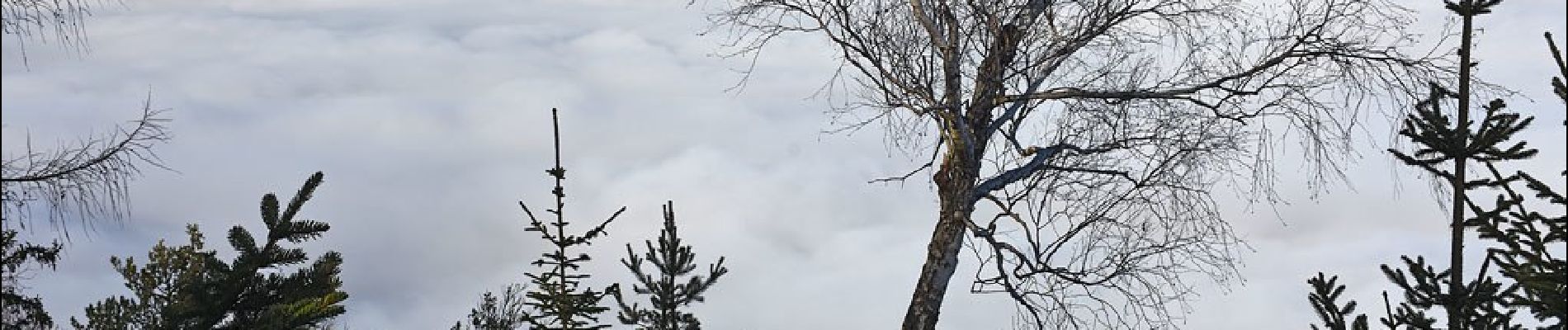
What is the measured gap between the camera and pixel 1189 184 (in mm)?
13945

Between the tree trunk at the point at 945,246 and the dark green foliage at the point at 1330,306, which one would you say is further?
the tree trunk at the point at 945,246

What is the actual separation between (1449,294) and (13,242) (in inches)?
393

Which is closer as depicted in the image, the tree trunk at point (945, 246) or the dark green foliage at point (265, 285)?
the dark green foliage at point (265, 285)

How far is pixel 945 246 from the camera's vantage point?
1384 centimetres

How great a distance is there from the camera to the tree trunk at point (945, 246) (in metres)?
13.8

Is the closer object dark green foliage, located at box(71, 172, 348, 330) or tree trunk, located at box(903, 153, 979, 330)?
dark green foliage, located at box(71, 172, 348, 330)

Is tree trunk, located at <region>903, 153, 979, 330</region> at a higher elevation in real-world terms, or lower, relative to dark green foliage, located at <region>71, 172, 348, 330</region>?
higher

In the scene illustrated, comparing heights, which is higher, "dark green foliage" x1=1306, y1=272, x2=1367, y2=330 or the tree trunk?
the tree trunk

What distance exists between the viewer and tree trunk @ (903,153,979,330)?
45.3ft

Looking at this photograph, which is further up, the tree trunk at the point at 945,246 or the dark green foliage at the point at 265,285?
the tree trunk at the point at 945,246

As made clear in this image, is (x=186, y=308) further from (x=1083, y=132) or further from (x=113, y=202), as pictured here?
(x=1083, y=132)

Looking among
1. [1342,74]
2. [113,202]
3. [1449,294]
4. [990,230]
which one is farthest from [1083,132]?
[113,202]

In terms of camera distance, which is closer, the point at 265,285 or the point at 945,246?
the point at 265,285

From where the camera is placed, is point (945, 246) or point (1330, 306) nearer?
point (1330, 306)
